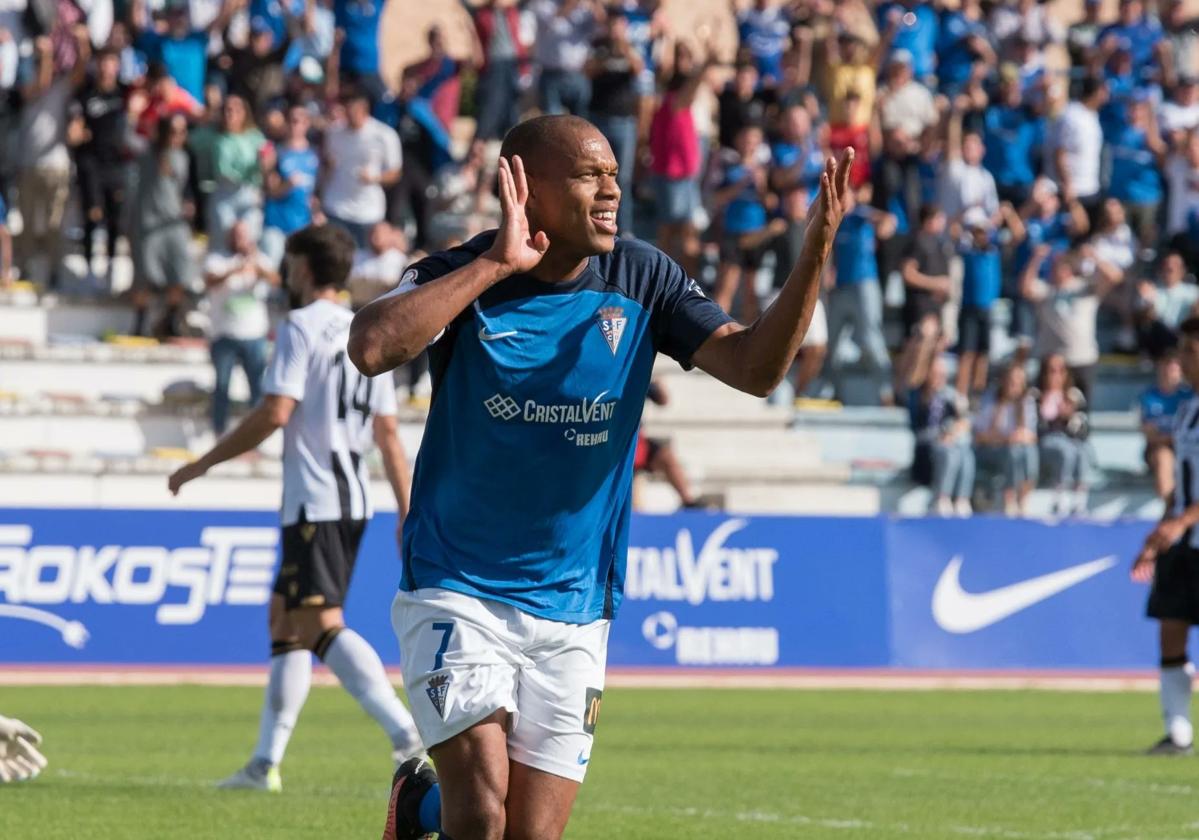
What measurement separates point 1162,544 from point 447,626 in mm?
7574

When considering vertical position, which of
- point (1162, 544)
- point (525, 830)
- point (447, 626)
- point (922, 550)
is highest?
point (447, 626)

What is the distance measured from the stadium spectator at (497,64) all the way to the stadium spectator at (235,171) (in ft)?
10.1

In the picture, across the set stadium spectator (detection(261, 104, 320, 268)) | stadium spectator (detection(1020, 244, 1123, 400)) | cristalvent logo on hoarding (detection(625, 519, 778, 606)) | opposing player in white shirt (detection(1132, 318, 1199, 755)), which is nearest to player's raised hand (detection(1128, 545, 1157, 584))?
opposing player in white shirt (detection(1132, 318, 1199, 755))

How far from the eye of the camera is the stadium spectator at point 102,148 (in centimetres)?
2153

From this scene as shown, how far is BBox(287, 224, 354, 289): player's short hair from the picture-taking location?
9.53 meters

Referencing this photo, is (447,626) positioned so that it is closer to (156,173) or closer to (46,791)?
(46,791)

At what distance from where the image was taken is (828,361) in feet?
78.1

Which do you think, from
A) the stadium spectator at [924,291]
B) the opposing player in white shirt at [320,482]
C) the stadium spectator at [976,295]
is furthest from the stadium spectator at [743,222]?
the opposing player in white shirt at [320,482]

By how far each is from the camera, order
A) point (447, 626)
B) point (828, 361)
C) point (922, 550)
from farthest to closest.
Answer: point (828, 361), point (922, 550), point (447, 626)

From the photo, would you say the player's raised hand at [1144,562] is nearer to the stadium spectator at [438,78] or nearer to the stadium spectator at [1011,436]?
the stadium spectator at [1011,436]

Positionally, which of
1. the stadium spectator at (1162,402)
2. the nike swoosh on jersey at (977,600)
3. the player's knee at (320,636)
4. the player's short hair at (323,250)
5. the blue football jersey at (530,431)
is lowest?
the nike swoosh on jersey at (977,600)

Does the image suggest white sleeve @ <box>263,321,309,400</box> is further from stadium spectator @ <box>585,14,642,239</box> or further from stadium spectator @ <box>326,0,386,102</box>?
stadium spectator @ <box>326,0,386,102</box>

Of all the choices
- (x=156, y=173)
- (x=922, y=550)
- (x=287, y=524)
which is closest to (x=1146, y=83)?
(x=922, y=550)

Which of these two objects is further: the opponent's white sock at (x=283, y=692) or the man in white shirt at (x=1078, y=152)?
the man in white shirt at (x=1078, y=152)
